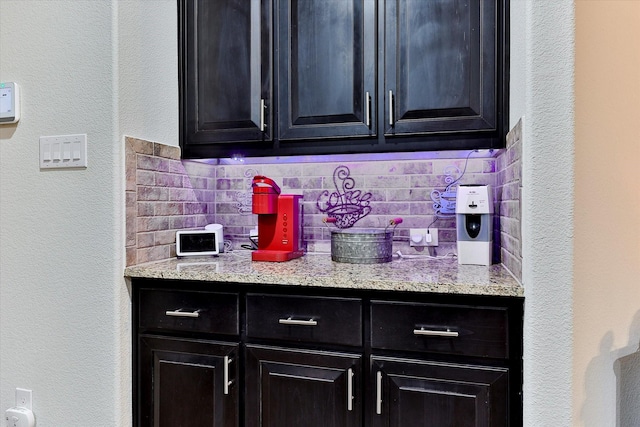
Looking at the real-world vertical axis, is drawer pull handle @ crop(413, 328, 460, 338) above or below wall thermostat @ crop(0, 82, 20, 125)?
below

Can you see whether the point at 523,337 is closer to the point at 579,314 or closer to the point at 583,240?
the point at 579,314

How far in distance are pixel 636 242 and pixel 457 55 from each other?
0.85m

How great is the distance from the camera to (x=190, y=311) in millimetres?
1482

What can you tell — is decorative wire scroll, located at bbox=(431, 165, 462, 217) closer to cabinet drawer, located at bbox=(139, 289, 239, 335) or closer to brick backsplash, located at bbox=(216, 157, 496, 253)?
brick backsplash, located at bbox=(216, 157, 496, 253)

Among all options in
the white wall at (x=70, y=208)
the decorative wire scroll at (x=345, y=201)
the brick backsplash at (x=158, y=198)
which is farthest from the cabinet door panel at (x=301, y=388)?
the decorative wire scroll at (x=345, y=201)

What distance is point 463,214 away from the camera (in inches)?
63.2

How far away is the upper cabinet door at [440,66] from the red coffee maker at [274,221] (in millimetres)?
506

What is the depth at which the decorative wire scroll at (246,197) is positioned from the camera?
2.10 metres

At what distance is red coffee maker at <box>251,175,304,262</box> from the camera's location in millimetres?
1688

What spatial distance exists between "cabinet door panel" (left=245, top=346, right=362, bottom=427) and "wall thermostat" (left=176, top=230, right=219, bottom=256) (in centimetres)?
57

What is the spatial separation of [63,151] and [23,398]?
971 millimetres

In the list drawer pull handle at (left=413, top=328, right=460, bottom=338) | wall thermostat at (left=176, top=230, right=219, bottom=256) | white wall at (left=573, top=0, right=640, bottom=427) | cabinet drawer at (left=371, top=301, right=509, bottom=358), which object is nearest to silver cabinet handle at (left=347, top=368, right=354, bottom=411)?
cabinet drawer at (left=371, top=301, right=509, bottom=358)

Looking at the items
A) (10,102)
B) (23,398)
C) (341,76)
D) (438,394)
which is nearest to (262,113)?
(341,76)

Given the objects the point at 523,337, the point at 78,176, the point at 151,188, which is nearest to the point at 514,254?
the point at 523,337
